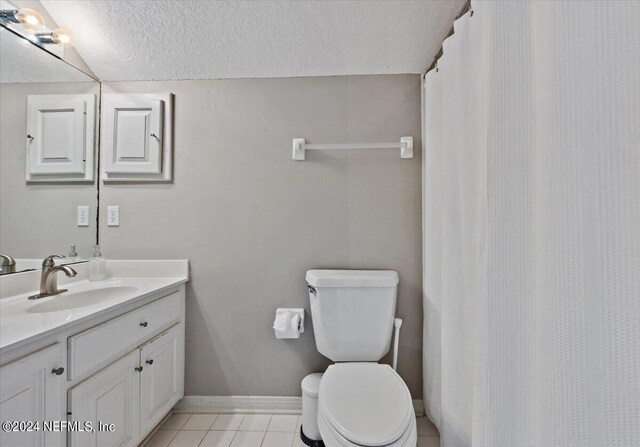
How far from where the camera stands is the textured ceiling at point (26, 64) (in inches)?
48.2

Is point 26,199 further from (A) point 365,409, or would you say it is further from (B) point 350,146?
(A) point 365,409

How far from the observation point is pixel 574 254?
0.54 meters

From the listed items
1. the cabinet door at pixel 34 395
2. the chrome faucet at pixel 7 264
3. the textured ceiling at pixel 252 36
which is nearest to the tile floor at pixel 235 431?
the cabinet door at pixel 34 395

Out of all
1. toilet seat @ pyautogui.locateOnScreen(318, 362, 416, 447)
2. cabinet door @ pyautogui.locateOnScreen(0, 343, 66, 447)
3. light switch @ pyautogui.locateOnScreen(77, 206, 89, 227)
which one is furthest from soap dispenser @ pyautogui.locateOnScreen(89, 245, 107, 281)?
toilet seat @ pyautogui.locateOnScreen(318, 362, 416, 447)

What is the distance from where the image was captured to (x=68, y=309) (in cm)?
121

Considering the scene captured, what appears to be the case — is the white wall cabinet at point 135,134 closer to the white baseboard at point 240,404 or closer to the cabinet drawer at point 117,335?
the cabinet drawer at point 117,335

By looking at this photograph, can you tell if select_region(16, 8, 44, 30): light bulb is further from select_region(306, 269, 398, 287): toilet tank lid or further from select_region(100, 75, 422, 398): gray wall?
select_region(306, 269, 398, 287): toilet tank lid

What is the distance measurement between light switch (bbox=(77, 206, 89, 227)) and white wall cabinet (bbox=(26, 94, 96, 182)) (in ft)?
0.55

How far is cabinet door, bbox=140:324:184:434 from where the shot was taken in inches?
51.4

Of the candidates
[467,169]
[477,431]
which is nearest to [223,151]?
[467,169]

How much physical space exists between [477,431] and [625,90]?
3.01ft

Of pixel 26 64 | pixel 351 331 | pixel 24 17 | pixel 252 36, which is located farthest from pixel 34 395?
pixel 252 36

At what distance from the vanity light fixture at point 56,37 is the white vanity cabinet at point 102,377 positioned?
1379mm

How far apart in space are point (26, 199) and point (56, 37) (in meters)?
0.83
